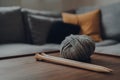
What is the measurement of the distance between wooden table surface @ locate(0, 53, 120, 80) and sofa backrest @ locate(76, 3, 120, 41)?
1.24m

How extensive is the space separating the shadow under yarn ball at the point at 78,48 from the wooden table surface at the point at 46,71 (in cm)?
9

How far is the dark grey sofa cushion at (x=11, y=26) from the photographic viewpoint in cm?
244

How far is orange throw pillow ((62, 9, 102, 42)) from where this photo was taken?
2607 mm

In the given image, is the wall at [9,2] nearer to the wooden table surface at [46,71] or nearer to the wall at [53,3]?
the wall at [53,3]

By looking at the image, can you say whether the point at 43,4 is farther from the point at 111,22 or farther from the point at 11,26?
the point at 111,22

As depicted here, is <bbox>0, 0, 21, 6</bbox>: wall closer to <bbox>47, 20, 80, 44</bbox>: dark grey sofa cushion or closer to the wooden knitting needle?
<bbox>47, 20, 80, 44</bbox>: dark grey sofa cushion

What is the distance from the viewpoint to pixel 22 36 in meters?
2.55

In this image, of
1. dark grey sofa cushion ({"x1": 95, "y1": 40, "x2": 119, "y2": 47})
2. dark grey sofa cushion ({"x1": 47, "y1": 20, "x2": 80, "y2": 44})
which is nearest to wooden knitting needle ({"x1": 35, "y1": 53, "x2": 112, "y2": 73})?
dark grey sofa cushion ({"x1": 95, "y1": 40, "x2": 119, "y2": 47})

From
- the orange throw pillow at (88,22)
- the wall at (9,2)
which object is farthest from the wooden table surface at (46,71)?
the wall at (9,2)

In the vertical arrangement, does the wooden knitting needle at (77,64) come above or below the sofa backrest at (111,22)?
below

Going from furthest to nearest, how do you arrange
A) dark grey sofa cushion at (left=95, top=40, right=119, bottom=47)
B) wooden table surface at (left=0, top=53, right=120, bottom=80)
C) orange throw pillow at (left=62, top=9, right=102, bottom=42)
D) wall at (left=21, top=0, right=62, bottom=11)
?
1. wall at (left=21, top=0, right=62, bottom=11)
2. orange throw pillow at (left=62, top=9, right=102, bottom=42)
3. dark grey sofa cushion at (left=95, top=40, right=119, bottom=47)
4. wooden table surface at (left=0, top=53, right=120, bottom=80)

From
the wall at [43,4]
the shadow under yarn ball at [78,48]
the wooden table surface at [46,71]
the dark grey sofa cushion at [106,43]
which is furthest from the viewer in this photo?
the wall at [43,4]

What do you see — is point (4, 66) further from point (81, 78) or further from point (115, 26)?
point (115, 26)

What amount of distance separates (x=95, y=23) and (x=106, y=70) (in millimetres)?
1678
